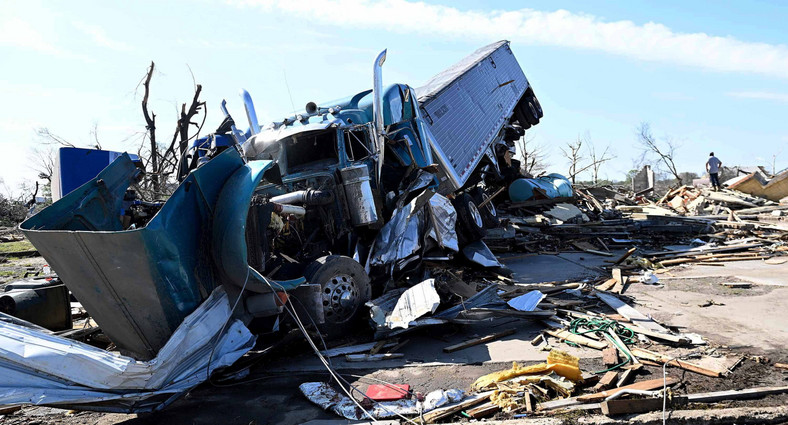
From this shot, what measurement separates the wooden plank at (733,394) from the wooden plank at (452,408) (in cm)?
138

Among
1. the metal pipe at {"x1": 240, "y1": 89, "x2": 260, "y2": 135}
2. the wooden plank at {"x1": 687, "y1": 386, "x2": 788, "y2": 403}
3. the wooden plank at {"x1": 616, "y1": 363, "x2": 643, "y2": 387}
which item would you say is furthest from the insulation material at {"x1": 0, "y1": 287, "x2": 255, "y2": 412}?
the metal pipe at {"x1": 240, "y1": 89, "x2": 260, "y2": 135}

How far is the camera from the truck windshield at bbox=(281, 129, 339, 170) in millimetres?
6754

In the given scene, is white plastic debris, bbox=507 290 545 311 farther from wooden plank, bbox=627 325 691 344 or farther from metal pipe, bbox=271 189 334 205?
metal pipe, bbox=271 189 334 205

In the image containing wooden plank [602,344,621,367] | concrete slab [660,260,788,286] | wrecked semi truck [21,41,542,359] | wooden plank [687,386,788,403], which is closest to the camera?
wooden plank [687,386,788,403]

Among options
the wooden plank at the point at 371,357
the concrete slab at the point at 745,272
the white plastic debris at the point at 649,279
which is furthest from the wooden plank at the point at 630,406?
the concrete slab at the point at 745,272

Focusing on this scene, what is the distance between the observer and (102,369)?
3189mm

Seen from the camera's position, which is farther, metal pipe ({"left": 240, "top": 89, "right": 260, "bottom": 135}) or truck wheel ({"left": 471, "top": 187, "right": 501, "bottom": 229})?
truck wheel ({"left": 471, "top": 187, "right": 501, "bottom": 229})

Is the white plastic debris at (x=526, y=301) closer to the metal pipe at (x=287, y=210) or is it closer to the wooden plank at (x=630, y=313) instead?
the wooden plank at (x=630, y=313)

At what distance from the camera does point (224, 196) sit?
13.9ft

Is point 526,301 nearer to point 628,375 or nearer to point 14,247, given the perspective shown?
point 628,375

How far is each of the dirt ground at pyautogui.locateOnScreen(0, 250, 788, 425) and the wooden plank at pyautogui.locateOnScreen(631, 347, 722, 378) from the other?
73mm

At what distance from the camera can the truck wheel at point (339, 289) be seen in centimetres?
528

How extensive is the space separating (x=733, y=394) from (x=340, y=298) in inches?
140

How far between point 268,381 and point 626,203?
1665cm
